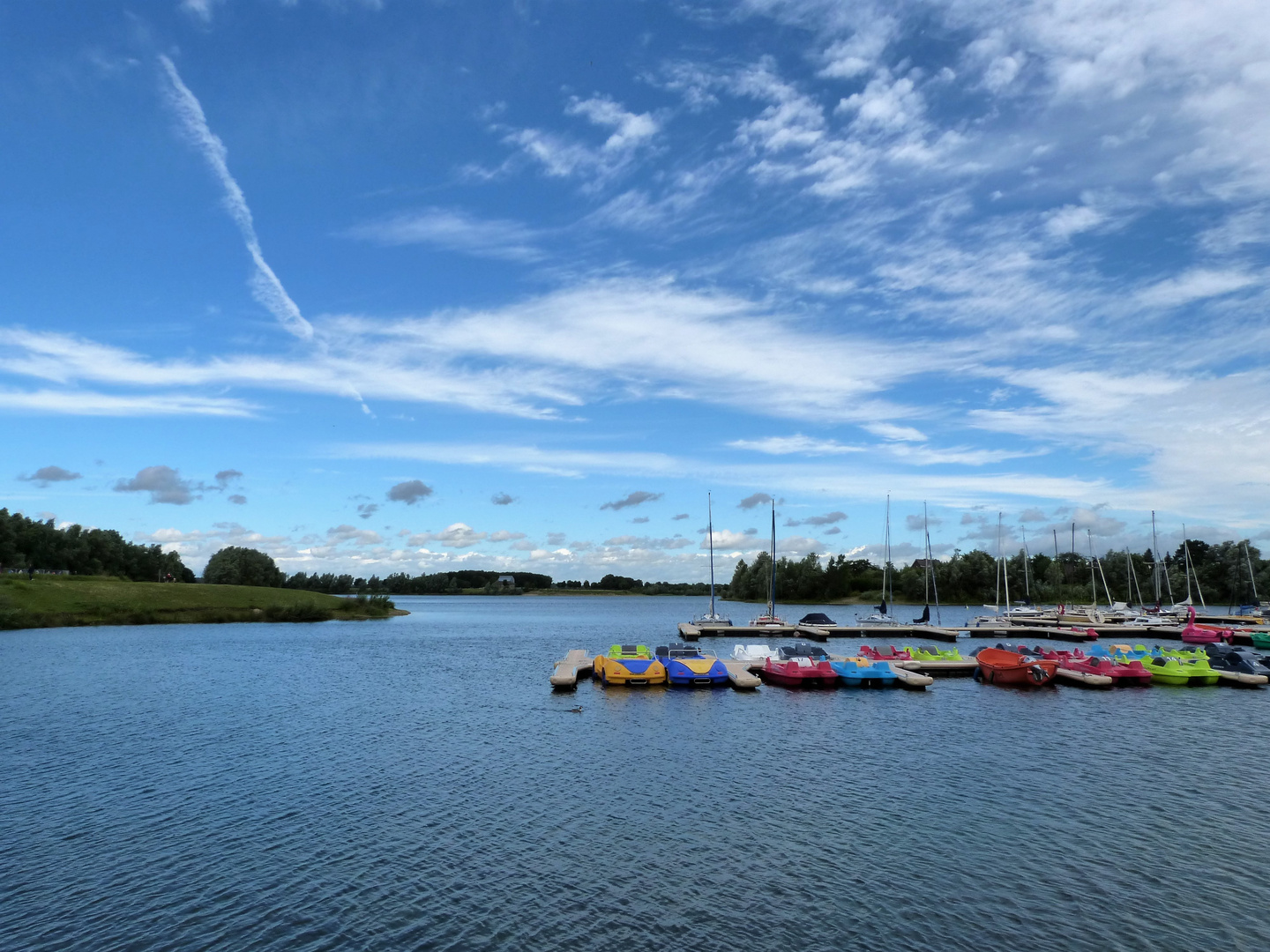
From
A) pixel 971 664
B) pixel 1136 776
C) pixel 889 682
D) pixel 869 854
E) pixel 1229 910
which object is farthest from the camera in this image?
pixel 971 664

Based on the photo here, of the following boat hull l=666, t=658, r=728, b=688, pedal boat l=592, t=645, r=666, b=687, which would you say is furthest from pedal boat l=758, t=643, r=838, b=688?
pedal boat l=592, t=645, r=666, b=687

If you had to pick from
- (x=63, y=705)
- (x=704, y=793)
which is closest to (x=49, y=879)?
(x=704, y=793)

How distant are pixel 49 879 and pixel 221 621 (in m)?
125

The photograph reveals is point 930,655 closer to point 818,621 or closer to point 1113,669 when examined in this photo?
point 1113,669

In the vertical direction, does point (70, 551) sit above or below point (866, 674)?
above

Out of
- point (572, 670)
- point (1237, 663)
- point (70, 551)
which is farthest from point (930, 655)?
point (70, 551)

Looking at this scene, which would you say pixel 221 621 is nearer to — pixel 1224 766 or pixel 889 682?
pixel 889 682

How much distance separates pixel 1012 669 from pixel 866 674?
34.4 ft

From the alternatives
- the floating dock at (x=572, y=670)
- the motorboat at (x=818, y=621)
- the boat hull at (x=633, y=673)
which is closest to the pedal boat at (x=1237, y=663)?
the boat hull at (x=633, y=673)

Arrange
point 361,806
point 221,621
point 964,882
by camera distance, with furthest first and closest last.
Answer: point 221,621
point 361,806
point 964,882

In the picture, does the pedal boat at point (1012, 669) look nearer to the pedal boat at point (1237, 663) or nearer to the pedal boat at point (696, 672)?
the pedal boat at point (1237, 663)

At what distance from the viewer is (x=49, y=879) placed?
19875 mm

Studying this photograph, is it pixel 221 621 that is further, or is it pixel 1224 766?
pixel 221 621

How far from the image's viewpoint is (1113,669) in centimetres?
5666
